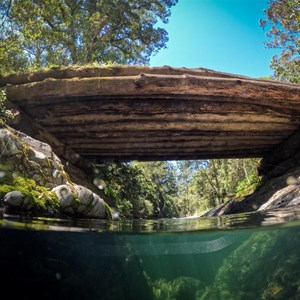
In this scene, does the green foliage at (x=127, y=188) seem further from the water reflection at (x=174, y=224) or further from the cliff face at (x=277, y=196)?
the water reflection at (x=174, y=224)

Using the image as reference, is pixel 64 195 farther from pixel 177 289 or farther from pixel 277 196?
pixel 277 196

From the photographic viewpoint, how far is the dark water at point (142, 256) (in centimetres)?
757

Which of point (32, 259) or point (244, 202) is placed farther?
point (244, 202)

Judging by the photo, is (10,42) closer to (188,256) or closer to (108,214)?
(108,214)

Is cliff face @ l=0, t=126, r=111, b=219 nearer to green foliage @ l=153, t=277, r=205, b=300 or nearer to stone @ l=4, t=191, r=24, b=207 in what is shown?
stone @ l=4, t=191, r=24, b=207

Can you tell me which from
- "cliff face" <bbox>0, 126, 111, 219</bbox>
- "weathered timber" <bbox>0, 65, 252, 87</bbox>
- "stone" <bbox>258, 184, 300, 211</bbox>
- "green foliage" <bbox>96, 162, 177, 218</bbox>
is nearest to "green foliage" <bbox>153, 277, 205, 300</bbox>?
"cliff face" <bbox>0, 126, 111, 219</bbox>

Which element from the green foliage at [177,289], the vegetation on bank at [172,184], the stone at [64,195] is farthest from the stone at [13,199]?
the vegetation on bank at [172,184]

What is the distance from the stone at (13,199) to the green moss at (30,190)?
13 centimetres

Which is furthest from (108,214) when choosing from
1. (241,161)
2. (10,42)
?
(241,161)

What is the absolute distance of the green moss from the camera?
20.8 ft

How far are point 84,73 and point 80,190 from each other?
416 centimetres

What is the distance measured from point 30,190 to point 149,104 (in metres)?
4.91

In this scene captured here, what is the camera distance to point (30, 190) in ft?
21.4

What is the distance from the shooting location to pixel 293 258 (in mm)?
12086
